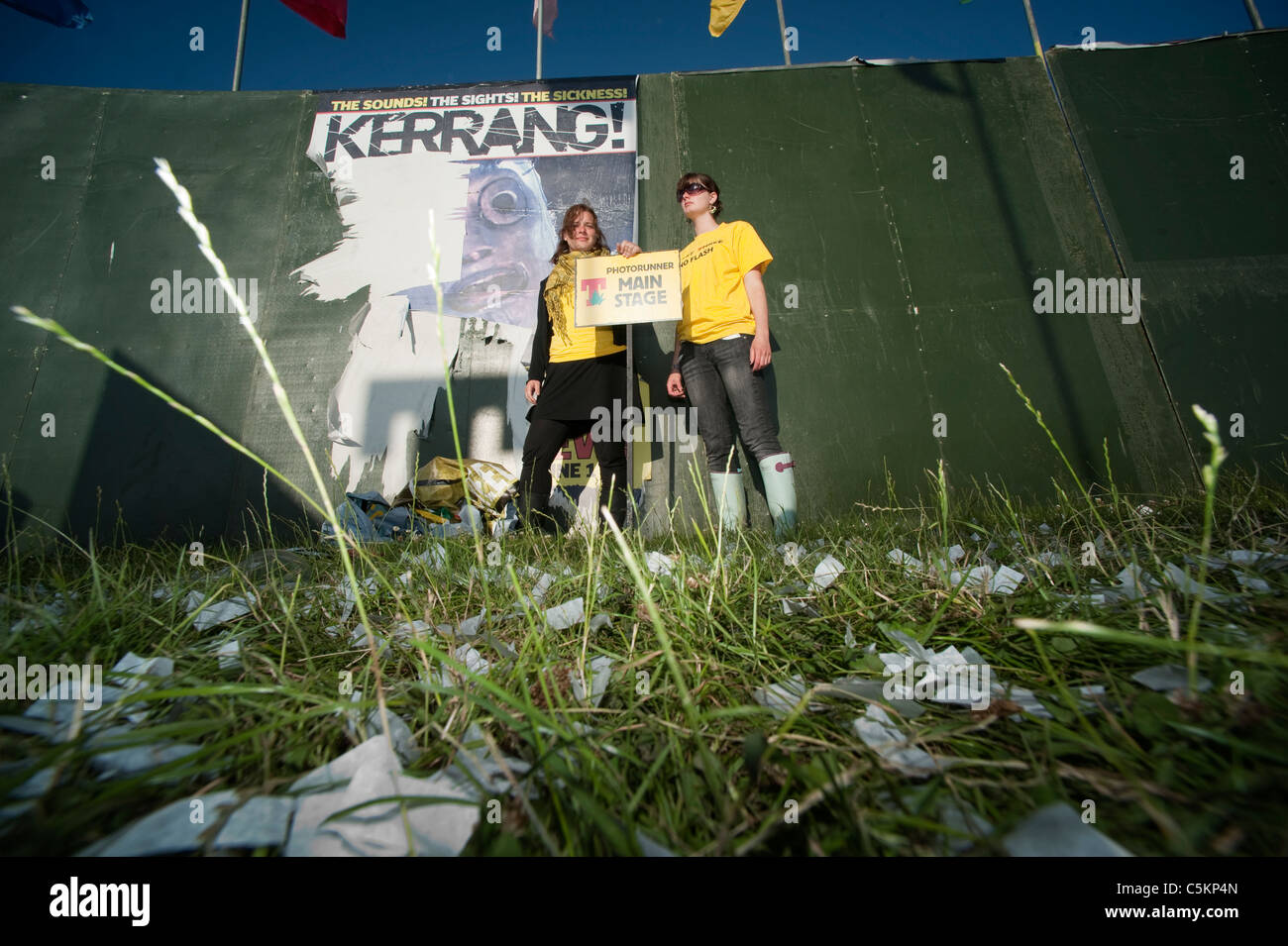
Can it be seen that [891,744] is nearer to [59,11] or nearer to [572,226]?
[572,226]

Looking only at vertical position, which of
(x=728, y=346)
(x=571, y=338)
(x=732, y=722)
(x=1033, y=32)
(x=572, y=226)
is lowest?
(x=732, y=722)

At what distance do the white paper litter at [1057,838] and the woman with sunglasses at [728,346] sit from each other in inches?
80.5

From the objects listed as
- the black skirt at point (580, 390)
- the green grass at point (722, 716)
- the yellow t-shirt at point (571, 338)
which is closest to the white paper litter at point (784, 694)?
the green grass at point (722, 716)

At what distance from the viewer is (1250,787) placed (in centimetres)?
42

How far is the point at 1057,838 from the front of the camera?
40 centimetres

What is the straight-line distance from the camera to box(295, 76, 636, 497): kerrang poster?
377cm

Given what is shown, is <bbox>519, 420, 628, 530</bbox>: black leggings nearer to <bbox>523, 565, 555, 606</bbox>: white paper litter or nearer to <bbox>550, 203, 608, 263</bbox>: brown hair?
<bbox>550, 203, 608, 263</bbox>: brown hair

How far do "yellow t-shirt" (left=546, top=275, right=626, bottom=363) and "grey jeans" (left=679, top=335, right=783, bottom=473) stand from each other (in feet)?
1.61

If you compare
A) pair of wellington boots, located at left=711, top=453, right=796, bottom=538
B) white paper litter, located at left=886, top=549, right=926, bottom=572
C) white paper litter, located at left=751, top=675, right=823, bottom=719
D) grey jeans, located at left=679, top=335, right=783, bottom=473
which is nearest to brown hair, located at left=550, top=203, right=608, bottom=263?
grey jeans, located at left=679, top=335, right=783, bottom=473

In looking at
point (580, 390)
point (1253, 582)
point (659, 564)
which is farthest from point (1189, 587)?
point (580, 390)

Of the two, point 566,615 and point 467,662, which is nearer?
point 467,662

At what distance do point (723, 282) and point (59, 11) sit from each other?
21.7 feet

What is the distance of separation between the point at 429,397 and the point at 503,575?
310 cm
